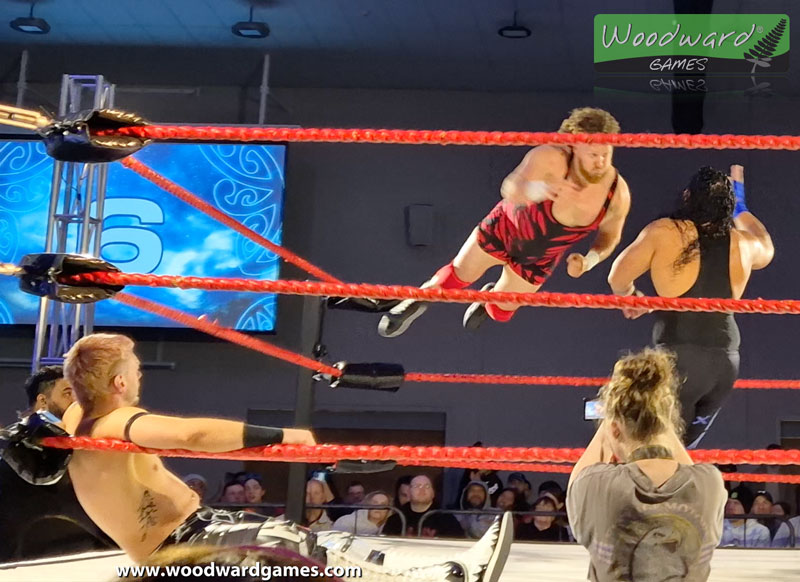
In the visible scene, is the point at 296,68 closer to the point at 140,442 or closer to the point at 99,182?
the point at 99,182

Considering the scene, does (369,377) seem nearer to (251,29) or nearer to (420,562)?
(420,562)

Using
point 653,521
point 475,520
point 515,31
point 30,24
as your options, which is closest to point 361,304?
point 653,521

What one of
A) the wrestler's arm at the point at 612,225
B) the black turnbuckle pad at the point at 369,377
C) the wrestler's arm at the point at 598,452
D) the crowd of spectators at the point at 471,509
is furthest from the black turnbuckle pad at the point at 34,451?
the crowd of spectators at the point at 471,509

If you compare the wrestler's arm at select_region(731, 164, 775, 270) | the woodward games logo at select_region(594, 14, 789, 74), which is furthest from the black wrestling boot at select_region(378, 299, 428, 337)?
the woodward games logo at select_region(594, 14, 789, 74)

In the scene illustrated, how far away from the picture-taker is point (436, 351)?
522 centimetres

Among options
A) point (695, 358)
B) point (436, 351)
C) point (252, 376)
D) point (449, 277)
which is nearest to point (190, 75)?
point (252, 376)

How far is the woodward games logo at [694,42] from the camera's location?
14.7 ft

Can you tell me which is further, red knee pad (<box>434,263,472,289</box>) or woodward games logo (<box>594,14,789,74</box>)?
woodward games logo (<box>594,14,789,74</box>)

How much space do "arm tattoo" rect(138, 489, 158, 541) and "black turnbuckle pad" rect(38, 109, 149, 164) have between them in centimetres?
56

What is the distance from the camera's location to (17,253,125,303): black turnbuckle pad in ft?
4.45

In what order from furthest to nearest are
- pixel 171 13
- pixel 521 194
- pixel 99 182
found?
pixel 171 13 < pixel 99 182 < pixel 521 194

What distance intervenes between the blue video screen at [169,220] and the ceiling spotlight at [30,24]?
62 cm

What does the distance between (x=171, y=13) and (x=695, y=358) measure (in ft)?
12.5

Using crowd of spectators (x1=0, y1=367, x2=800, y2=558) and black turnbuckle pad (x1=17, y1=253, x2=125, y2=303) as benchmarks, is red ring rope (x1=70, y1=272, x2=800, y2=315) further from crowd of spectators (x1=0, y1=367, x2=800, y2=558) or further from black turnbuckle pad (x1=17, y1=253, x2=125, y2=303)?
crowd of spectators (x1=0, y1=367, x2=800, y2=558)
